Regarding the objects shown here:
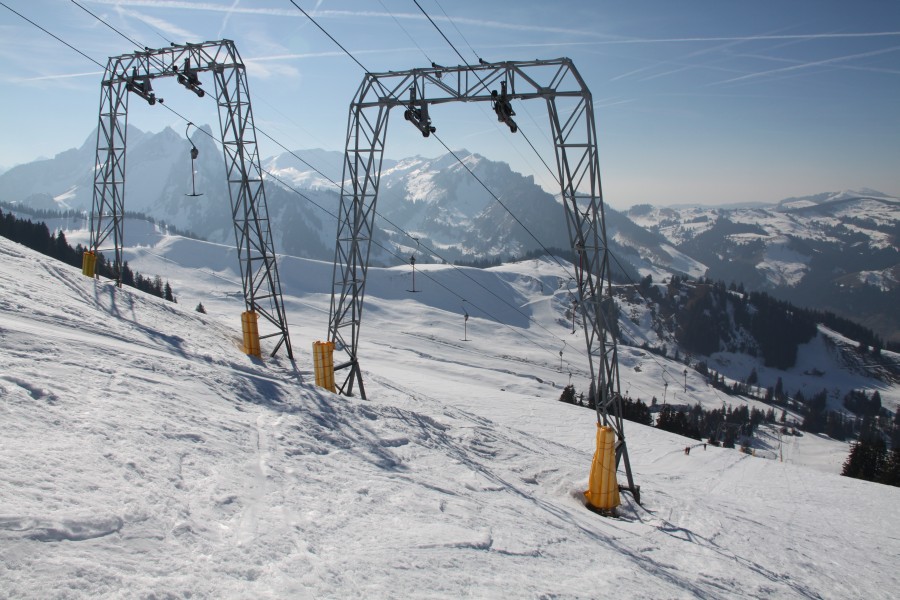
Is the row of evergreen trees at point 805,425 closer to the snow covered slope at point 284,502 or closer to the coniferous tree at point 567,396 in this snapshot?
the coniferous tree at point 567,396

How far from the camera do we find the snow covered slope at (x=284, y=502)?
5777mm

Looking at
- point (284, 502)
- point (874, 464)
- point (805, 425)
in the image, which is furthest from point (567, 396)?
point (805, 425)

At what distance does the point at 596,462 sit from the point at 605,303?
16.9 ft

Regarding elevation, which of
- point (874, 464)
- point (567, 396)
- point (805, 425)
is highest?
point (567, 396)

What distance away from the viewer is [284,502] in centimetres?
805

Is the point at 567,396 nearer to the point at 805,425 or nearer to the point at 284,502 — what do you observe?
the point at 284,502

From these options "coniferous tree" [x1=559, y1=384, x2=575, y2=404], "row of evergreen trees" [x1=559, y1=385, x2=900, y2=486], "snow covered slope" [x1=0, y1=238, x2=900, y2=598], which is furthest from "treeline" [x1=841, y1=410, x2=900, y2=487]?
"snow covered slope" [x1=0, y1=238, x2=900, y2=598]

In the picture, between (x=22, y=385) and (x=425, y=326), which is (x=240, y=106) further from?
(x=425, y=326)

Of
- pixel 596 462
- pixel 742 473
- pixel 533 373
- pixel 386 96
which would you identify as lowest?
pixel 533 373

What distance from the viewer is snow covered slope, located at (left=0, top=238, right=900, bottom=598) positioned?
5.78 m

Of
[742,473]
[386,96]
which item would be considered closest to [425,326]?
[742,473]

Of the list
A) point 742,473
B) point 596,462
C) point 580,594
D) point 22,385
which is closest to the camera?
point 580,594

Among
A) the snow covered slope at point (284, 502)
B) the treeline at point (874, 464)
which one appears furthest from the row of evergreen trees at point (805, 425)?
the snow covered slope at point (284, 502)

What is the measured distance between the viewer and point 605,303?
17.0m
